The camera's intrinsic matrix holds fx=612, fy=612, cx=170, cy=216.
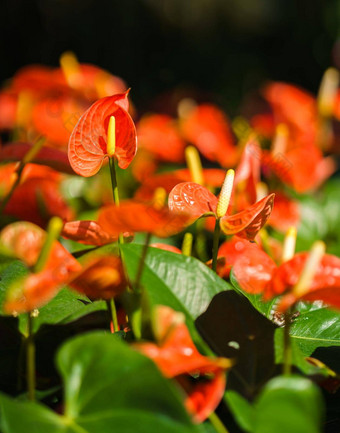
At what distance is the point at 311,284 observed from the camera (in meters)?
0.46

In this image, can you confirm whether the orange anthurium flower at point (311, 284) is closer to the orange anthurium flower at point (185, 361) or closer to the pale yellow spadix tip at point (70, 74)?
the orange anthurium flower at point (185, 361)

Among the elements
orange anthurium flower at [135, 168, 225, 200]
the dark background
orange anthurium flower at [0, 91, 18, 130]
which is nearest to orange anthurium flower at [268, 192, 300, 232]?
orange anthurium flower at [135, 168, 225, 200]

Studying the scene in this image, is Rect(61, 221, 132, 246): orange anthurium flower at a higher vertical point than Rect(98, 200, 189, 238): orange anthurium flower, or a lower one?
lower

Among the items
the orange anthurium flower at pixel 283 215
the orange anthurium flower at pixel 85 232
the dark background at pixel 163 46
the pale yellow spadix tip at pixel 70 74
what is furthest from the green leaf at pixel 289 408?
the dark background at pixel 163 46

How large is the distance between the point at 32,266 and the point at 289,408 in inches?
8.1

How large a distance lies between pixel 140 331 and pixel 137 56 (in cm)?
363

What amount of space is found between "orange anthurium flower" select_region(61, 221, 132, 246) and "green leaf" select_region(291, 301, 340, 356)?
202 mm

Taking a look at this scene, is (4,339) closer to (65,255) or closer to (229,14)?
(65,255)

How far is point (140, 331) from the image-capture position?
1.56 ft

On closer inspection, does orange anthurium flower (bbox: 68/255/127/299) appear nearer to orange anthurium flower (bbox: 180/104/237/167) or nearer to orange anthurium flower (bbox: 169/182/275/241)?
orange anthurium flower (bbox: 169/182/275/241)

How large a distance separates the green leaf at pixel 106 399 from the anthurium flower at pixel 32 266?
1.6 inches

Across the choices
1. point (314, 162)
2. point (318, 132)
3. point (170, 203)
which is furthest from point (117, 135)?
point (318, 132)

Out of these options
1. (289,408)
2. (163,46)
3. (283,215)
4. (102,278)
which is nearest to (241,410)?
(289,408)

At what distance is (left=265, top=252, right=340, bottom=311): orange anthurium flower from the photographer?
1.47 ft
